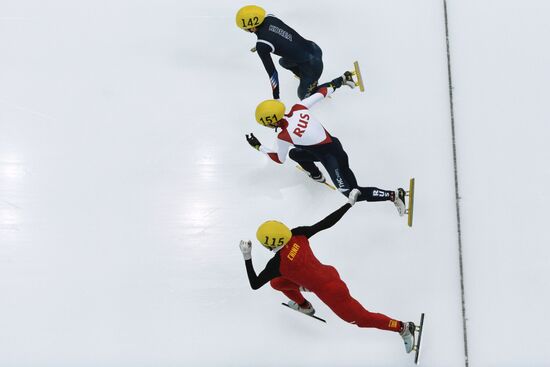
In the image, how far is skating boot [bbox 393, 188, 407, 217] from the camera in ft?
24.1

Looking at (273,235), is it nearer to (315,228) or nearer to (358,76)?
(315,228)

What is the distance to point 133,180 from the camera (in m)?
7.86

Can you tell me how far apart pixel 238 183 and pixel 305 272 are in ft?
5.69

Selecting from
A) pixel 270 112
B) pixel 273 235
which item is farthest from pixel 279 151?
pixel 273 235

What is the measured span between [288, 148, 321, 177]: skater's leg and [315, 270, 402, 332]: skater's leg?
1.33 meters

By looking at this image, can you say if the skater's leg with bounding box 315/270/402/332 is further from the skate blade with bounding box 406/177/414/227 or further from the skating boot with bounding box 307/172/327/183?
the skating boot with bounding box 307/172/327/183

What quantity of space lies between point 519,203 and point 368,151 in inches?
62.5

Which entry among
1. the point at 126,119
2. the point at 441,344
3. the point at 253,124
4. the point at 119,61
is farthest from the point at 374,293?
the point at 119,61

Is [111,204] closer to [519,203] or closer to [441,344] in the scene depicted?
[441,344]

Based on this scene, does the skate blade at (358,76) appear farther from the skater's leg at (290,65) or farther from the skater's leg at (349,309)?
the skater's leg at (349,309)

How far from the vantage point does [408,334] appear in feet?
22.5

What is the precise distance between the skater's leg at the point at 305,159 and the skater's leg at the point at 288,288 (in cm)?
126

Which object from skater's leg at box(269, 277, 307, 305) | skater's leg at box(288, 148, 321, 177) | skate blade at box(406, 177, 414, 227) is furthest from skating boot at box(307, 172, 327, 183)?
skater's leg at box(269, 277, 307, 305)

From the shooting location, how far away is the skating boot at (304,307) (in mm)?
7062
